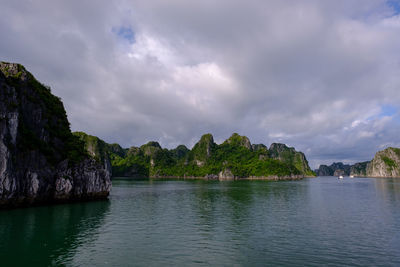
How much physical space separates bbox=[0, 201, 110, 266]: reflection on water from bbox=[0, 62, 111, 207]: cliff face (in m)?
5.85

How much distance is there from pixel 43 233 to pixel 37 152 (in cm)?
2968

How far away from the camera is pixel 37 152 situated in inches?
2196

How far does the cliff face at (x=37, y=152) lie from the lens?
48375 mm

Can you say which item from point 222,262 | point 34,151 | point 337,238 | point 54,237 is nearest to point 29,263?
point 54,237

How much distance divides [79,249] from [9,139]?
35390mm

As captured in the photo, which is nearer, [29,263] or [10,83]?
[29,263]

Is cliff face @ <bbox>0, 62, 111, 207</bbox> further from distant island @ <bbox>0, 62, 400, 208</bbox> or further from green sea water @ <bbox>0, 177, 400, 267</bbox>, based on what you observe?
green sea water @ <bbox>0, 177, 400, 267</bbox>

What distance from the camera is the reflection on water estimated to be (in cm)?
2362

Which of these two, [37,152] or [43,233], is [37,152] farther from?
[43,233]

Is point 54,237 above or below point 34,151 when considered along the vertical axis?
below

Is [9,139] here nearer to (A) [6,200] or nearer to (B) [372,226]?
(A) [6,200]

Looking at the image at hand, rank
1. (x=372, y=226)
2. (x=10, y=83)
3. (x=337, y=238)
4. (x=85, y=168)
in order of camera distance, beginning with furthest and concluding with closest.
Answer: (x=85, y=168), (x=10, y=83), (x=372, y=226), (x=337, y=238)

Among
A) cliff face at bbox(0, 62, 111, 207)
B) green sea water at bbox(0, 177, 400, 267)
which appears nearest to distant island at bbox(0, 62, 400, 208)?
cliff face at bbox(0, 62, 111, 207)

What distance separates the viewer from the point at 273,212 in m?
49.7
